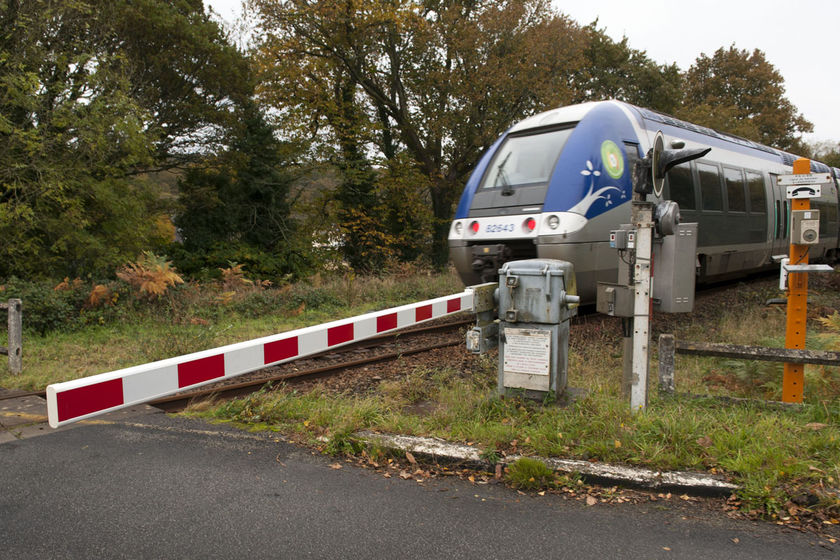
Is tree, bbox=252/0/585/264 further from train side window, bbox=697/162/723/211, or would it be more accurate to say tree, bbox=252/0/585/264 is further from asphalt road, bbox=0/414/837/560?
asphalt road, bbox=0/414/837/560

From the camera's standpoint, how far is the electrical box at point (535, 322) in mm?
4273

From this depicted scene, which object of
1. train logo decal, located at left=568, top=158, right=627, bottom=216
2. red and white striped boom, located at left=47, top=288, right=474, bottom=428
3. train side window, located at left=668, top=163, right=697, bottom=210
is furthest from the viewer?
train side window, located at left=668, top=163, right=697, bottom=210

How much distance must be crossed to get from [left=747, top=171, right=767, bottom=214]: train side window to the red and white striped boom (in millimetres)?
9147

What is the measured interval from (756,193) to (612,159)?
5139 millimetres

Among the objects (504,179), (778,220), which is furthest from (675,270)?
(778,220)

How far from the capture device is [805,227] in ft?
16.1

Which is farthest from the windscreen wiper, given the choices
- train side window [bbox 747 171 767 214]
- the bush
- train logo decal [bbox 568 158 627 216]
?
the bush

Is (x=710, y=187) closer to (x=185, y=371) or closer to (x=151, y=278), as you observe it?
(x=185, y=371)

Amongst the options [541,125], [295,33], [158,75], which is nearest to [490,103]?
[295,33]

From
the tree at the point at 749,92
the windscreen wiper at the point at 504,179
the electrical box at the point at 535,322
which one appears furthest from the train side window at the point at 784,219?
the tree at the point at 749,92

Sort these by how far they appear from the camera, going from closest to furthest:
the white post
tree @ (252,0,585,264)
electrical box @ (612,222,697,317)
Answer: the white post, electrical box @ (612,222,697,317), tree @ (252,0,585,264)

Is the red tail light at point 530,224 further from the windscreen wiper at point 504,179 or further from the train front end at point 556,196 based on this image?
the windscreen wiper at point 504,179

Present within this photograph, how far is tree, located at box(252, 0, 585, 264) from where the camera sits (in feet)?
68.2

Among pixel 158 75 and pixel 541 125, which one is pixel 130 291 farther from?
pixel 158 75
